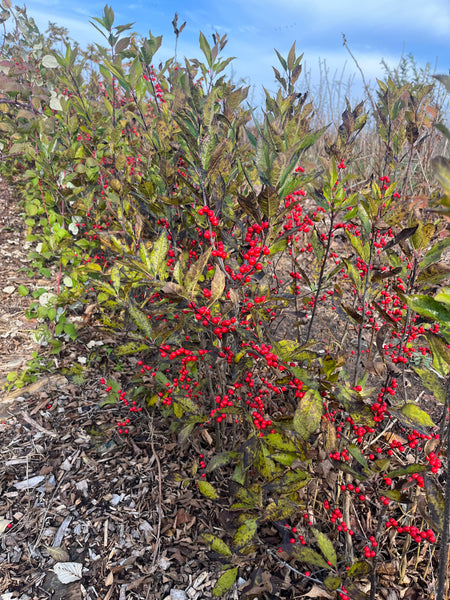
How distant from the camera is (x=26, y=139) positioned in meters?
3.82

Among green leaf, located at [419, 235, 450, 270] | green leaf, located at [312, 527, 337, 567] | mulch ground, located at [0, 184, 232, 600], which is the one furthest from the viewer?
Answer: mulch ground, located at [0, 184, 232, 600]

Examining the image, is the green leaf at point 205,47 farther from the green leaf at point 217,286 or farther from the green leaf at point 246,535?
the green leaf at point 246,535

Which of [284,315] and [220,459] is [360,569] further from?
[284,315]

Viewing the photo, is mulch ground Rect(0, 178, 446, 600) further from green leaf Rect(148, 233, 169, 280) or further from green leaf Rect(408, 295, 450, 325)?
green leaf Rect(408, 295, 450, 325)

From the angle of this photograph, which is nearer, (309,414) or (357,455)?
(309,414)

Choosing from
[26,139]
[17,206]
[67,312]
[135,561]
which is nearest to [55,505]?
[135,561]

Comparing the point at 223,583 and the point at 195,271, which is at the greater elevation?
the point at 195,271

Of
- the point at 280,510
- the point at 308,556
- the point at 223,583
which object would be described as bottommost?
the point at 223,583

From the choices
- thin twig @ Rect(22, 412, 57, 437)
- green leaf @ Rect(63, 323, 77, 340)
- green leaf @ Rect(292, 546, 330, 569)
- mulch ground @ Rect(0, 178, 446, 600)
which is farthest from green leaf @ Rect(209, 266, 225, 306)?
green leaf @ Rect(63, 323, 77, 340)

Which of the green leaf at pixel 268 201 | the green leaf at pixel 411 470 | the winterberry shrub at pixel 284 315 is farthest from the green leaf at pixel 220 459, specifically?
the green leaf at pixel 268 201

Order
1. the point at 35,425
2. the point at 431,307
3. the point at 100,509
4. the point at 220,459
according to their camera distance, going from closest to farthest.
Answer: the point at 431,307, the point at 220,459, the point at 100,509, the point at 35,425

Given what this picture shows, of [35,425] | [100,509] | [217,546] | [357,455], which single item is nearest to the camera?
[357,455]

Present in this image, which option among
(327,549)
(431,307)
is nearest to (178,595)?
(327,549)

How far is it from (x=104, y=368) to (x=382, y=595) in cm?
241
